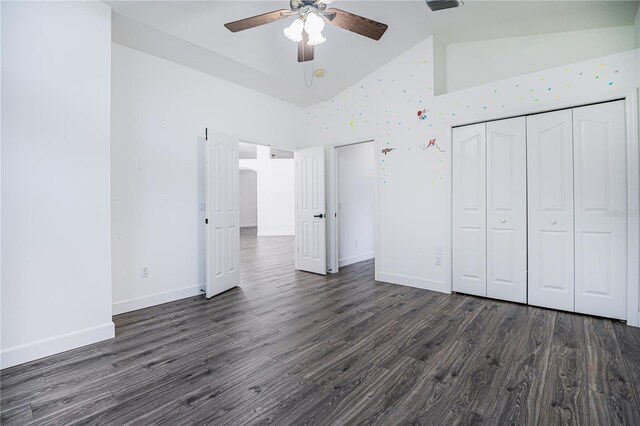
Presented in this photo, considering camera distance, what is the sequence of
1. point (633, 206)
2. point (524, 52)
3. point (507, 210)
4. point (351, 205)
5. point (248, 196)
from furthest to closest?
point (248, 196)
point (351, 205)
point (524, 52)
point (507, 210)
point (633, 206)

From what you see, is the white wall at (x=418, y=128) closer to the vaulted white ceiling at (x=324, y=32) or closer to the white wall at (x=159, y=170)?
the vaulted white ceiling at (x=324, y=32)

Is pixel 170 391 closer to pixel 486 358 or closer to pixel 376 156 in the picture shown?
pixel 486 358

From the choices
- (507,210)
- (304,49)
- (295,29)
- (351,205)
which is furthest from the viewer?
(351,205)

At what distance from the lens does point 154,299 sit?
3600 millimetres

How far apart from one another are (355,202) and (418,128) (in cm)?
222

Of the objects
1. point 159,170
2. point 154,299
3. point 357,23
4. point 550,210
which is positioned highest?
point 357,23

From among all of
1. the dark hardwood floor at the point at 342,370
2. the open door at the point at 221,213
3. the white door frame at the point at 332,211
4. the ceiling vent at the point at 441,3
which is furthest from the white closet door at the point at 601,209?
the open door at the point at 221,213

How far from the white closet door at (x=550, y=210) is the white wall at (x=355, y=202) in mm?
2701

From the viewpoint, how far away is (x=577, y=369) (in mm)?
2137

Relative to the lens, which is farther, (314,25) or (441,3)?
(441,3)

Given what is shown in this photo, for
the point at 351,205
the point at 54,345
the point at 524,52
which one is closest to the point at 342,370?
the point at 54,345

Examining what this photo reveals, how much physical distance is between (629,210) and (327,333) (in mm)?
3187

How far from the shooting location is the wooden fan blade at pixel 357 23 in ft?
8.30

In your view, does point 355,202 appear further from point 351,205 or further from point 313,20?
point 313,20
